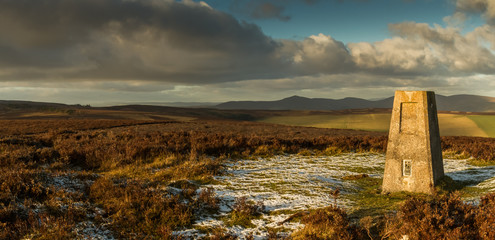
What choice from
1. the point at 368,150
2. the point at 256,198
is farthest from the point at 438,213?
the point at 368,150

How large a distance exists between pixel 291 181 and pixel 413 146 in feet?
12.0

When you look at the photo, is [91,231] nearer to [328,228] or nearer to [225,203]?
[225,203]

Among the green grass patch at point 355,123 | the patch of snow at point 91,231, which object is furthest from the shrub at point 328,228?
the green grass patch at point 355,123

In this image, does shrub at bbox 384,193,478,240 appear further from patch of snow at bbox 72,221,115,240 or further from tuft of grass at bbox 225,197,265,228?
patch of snow at bbox 72,221,115,240

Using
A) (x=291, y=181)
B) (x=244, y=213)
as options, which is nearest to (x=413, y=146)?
(x=291, y=181)

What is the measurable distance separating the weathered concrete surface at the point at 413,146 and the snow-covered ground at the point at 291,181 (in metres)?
1.35

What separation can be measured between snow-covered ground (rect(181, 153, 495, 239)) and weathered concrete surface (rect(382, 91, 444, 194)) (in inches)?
53.0

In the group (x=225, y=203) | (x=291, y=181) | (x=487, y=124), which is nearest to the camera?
(x=225, y=203)

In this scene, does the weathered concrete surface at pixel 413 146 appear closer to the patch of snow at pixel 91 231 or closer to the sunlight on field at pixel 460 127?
the patch of snow at pixel 91 231

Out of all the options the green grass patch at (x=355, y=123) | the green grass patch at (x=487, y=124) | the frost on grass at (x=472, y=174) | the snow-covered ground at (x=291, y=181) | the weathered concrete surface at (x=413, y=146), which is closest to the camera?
the snow-covered ground at (x=291, y=181)

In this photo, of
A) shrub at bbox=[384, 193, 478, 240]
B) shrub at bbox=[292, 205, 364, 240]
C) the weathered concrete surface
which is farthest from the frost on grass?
shrub at bbox=[292, 205, 364, 240]

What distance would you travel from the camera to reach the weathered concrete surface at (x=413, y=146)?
7652 millimetres

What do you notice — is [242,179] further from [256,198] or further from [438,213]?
[438,213]

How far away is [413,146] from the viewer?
309 inches
